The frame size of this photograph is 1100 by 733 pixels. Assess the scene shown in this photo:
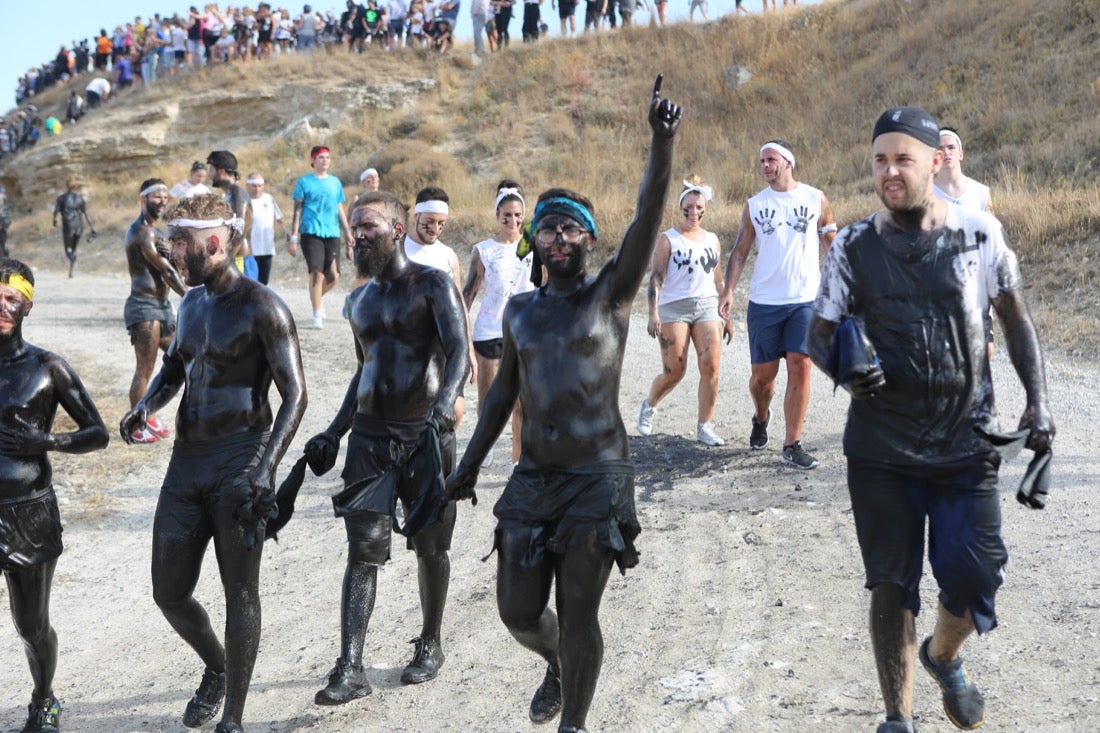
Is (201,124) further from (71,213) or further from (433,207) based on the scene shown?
(433,207)

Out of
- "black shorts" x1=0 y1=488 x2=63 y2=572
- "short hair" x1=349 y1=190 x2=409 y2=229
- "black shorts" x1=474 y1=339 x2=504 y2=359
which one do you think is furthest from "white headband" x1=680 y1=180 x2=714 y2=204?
"black shorts" x1=0 y1=488 x2=63 y2=572

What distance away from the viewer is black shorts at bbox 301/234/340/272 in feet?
46.6

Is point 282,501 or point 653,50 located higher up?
point 653,50

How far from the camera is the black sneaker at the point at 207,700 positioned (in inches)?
202

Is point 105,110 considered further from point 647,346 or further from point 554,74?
point 647,346

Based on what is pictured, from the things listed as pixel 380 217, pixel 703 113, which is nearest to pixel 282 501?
pixel 380 217

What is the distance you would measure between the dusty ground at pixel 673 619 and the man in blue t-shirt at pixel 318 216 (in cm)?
502

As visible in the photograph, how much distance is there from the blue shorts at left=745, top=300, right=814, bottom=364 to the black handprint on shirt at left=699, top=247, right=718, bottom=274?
1.82 ft

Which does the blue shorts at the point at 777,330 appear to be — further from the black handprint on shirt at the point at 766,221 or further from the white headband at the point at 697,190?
the white headband at the point at 697,190

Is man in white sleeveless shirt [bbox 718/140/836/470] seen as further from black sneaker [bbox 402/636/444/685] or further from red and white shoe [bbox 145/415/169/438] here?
red and white shoe [bbox 145/415/169/438]

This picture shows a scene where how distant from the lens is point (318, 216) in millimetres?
14047

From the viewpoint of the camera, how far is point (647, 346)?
13.4 meters

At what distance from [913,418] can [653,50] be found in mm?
30206

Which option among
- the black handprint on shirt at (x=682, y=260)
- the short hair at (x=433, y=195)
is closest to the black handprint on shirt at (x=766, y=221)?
the black handprint on shirt at (x=682, y=260)
